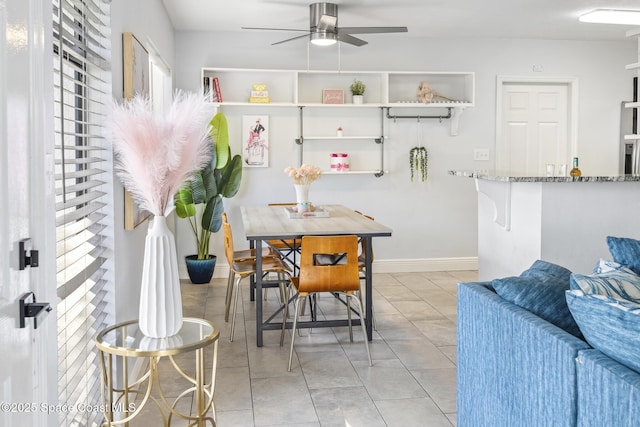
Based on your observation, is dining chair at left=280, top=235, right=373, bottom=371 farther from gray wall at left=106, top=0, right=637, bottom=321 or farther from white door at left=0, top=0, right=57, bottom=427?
gray wall at left=106, top=0, right=637, bottom=321

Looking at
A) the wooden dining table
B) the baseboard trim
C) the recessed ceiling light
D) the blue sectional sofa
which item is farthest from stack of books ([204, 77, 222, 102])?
the blue sectional sofa

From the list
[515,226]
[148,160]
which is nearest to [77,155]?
[148,160]

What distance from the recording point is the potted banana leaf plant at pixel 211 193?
5.45m

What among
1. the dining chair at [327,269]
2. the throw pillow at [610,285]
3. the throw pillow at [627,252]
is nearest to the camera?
the throw pillow at [610,285]

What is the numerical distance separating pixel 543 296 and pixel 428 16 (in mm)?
3868

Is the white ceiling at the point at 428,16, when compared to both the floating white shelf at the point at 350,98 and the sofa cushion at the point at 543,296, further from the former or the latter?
the sofa cushion at the point at 543,296

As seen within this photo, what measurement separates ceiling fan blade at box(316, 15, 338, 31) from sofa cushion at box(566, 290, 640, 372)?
339cm

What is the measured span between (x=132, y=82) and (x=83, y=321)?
120 centimetres

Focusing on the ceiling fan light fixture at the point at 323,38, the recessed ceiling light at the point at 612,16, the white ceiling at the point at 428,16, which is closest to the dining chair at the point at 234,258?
the ceiling fan light fixture at the point at 323,38

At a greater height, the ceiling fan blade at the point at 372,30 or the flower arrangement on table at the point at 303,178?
the ceiling fan blade at the point at 372,30

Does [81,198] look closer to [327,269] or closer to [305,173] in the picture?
[327,269]

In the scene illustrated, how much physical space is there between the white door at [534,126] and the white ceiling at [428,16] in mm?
576

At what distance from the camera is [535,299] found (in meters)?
1.90

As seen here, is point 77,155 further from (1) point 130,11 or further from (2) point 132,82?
(1) point 130,11
